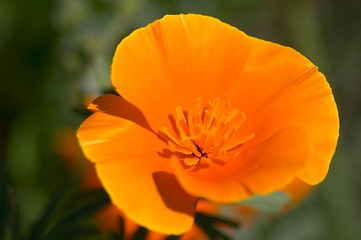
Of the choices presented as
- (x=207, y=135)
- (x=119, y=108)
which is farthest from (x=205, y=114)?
(x=119, y=108)

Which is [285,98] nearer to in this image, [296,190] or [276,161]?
[276,161]

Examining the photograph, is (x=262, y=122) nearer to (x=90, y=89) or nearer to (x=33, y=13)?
(x=90, y=89)

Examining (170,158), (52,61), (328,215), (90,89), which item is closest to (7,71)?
(52,61)

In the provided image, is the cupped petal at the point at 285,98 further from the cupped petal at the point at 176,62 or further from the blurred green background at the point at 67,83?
the blurred green background at the point at 67,83

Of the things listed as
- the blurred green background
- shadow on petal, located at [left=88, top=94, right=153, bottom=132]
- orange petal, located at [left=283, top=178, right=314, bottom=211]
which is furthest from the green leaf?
orange petal, located at [left=283, top=178, right=314, bottom=211]

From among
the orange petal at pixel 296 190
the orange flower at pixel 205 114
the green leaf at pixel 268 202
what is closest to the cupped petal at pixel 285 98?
the orange flower at pixel 205 114

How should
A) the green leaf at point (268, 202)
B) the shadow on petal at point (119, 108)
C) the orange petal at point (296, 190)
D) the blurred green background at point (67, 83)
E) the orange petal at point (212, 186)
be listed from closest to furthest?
the orange petal at point (212, 186)
the shadow on petal at point (119, 108)
the green leaf at point (268, 202)
the blurred green background at point (67, 83)
the orange petal at point (296, 190)
